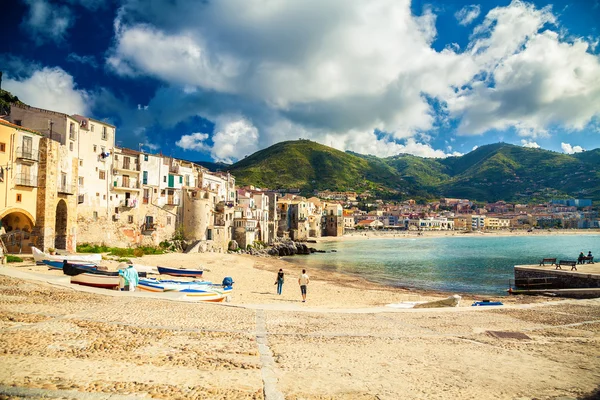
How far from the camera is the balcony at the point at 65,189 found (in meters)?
31.8

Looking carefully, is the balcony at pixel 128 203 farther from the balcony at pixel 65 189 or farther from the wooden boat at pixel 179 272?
the wooden boat at pixel 179 272

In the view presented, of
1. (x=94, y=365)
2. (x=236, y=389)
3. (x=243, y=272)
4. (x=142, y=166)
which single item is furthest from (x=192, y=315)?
(x=142, y=166)

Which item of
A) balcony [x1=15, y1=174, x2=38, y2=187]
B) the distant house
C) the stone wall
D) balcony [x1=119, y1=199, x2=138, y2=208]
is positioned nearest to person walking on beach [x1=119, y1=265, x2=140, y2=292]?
balcony [x1=15, y1=174, x2=38, y2=187]

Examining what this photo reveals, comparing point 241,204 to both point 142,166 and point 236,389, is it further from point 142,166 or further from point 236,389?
point 236,389

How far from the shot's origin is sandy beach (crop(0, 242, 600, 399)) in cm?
756

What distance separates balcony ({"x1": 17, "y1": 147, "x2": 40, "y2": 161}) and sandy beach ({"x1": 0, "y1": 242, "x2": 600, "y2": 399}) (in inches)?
517

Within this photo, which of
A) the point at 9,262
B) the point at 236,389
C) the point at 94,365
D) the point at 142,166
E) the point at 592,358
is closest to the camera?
the point at 236,389

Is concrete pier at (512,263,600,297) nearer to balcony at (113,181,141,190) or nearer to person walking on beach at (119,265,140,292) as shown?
person walking on beach at (119,265,140,292)

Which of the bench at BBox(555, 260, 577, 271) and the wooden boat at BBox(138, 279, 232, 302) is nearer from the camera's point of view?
the wooden boat at BBox(138, 279, 232, 302)

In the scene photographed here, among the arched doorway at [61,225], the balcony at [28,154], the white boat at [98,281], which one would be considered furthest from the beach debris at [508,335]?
the arched doorway at [61,225]

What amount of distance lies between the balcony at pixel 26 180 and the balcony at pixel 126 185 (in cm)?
1415

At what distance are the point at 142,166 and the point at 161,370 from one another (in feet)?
138

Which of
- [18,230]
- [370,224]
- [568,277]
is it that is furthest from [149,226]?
[370,224]

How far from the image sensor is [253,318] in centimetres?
1423
